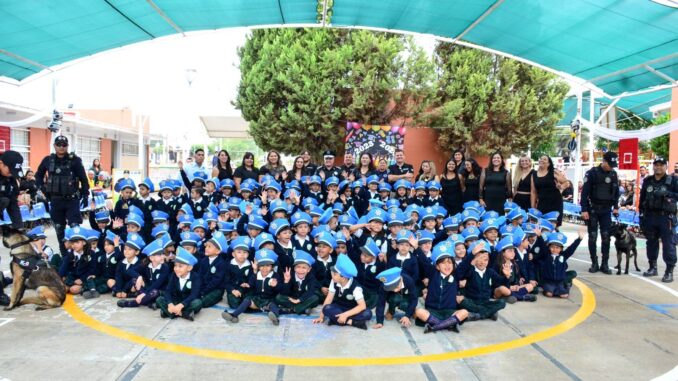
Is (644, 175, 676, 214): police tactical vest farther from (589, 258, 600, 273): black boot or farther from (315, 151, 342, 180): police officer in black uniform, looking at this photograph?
(315, 151, 342, 180): police officer in black uniform

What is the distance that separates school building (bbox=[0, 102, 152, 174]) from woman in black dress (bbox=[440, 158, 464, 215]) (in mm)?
11078

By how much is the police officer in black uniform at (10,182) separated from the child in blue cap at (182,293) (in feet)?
8.82

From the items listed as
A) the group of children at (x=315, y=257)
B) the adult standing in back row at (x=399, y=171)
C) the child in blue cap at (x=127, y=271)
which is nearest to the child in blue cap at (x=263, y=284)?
the group of children at (x=315, y=257)

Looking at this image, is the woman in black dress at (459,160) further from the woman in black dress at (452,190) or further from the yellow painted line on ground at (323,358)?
the yellow painted line on ground at (323,358)

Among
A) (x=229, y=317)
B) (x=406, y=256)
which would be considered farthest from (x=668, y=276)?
(x=229, y=317)

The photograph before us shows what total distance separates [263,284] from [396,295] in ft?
5.21

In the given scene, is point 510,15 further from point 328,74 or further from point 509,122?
point 509,122

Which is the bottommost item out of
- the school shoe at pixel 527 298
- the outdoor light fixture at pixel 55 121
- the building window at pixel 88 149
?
the school shoe at pixel 527 298

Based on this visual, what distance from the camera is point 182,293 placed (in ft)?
19.1

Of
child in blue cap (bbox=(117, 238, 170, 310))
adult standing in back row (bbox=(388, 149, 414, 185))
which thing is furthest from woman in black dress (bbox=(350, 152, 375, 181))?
child in blue cap (bbox=(117, 238, 170, 310))

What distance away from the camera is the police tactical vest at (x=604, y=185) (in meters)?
8.20

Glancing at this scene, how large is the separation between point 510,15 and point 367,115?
9.41m

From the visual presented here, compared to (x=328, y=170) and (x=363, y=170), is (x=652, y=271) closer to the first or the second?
(x=363, y=170)

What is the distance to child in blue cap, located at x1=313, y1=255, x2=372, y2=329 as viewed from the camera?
5.39 m
